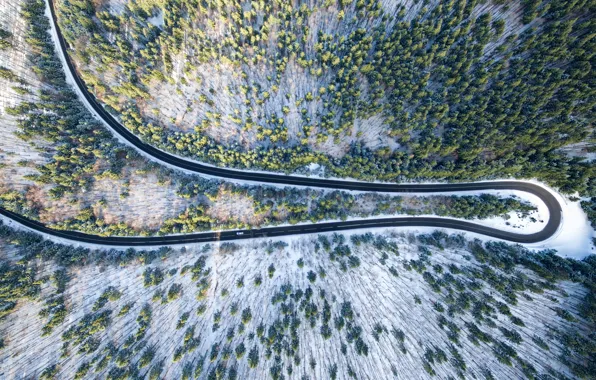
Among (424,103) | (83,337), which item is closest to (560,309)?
(424,103)

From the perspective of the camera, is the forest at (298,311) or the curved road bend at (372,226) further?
the curved road bend at (372,226)

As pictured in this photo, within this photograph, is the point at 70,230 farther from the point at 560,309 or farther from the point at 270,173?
the point at 560,309

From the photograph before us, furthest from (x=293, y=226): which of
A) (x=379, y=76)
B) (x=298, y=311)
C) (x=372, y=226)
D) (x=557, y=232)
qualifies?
(x=557, y=232)

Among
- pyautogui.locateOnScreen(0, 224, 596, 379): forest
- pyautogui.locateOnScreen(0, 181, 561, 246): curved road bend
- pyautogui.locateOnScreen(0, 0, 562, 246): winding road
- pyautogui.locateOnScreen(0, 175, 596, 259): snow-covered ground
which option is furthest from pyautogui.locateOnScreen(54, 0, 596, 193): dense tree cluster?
pyautogui.locateOnScreen(0, 224, 596, 379): forest

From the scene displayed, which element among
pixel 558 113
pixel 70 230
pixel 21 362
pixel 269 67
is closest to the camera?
pixel 21 362

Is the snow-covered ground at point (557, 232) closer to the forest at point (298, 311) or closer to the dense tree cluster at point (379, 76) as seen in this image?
the forest at point (298, 311)

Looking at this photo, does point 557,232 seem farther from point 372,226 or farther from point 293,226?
point 293,226

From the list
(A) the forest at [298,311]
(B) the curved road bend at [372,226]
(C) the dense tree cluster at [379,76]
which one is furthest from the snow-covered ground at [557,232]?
(C) the dense tree cluster at [379,76]

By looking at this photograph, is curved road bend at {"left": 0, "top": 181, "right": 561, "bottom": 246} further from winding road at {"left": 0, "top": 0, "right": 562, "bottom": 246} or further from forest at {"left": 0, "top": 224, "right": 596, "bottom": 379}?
forest at {"left": 0, "top": 224, "right": 596, "bottom": 379}
